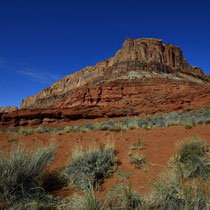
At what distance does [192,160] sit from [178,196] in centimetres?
144

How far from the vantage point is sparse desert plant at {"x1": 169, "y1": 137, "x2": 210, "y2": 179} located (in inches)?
98.6

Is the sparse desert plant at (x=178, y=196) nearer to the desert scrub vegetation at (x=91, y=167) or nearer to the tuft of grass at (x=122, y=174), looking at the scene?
the tuft of grass at (x=122, y=174)

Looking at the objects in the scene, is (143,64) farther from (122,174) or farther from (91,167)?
(91,167)

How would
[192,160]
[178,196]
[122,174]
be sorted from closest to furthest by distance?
1. [178,196]
2. [192,160]
3. [122,174]

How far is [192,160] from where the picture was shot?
9.25 feet

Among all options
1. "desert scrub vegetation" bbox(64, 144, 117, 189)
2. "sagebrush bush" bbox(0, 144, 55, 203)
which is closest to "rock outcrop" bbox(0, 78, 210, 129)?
"desert scrub vegetation" bbox(64, 144, 117, 189)

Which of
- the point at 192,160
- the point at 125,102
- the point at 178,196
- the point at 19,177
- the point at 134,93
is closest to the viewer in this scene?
the point at 178,196

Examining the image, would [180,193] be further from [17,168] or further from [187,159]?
[17,168]

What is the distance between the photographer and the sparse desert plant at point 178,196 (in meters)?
1.57

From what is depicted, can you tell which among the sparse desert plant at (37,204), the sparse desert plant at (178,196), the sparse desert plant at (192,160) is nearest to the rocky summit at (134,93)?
the sparse desert plant at (192,160)

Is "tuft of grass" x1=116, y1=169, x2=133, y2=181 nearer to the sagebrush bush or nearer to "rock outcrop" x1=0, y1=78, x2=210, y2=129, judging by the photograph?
the sagebrush bush

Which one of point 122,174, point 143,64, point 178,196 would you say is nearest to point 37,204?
point 122,174

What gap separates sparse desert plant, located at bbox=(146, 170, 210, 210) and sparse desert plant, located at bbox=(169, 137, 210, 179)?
A: 1.86ft

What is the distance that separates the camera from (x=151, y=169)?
3.06 metres
